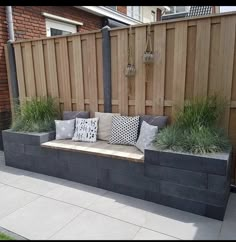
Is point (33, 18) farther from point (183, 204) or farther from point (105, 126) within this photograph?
point (183, 204)

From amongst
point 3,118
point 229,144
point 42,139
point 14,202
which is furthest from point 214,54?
point 3,118

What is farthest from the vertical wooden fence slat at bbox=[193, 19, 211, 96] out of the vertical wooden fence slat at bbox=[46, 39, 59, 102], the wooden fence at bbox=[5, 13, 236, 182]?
the vertical wooden fence slat at bbox=[46, 39, 59, 102]

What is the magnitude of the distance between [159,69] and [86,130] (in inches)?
52.7

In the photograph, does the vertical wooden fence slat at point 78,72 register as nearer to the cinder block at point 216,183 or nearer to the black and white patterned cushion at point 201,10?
the cinder block at point 216,183

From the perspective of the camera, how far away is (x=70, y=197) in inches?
114

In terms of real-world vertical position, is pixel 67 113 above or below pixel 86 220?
above

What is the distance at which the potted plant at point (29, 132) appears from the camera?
11.8 feet

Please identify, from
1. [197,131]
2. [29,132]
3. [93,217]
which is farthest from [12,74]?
[197,131]

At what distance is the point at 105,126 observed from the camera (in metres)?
3.52

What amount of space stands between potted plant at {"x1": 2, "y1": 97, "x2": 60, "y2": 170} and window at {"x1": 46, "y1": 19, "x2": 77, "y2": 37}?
2.18m

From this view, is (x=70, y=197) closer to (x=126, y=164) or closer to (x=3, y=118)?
(x=126, y=164)

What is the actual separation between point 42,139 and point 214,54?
8.36 ft

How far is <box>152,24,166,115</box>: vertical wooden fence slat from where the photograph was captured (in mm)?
3047

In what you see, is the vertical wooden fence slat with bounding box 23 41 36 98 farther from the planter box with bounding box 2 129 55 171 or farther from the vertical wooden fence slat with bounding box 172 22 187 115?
the vertical wooden fence slat with bounding box 172 22 187 115
